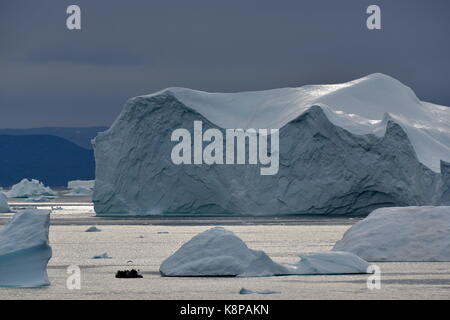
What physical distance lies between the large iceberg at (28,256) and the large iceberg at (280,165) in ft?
95.2

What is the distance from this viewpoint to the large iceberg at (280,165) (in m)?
43.6

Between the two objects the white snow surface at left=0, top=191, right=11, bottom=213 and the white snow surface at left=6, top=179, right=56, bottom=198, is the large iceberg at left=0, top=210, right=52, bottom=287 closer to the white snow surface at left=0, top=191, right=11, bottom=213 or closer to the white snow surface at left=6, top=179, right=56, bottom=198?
the white snow surface at left=0, top=191, right=11, bottom=213

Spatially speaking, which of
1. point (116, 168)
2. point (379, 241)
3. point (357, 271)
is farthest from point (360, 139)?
point (357, 271)

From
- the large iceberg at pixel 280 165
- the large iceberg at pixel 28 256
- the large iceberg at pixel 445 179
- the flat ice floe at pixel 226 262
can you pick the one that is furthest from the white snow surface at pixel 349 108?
the large iceberg at pixel 28 256

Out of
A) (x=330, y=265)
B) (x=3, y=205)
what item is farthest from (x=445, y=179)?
(x=330, y=265)

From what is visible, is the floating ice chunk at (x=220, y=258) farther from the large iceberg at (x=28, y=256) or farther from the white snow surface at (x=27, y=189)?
the white snow surface at (x=27, y=189)

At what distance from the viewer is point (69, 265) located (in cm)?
1947

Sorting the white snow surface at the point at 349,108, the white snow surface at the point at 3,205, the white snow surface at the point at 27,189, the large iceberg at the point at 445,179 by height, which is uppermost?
the white snow surface at the point at 349,108

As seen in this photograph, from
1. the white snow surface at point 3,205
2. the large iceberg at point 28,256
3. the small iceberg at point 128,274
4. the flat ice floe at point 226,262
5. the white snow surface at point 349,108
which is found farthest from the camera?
the white snow surface at point 3,205

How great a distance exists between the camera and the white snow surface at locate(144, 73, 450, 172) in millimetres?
46750

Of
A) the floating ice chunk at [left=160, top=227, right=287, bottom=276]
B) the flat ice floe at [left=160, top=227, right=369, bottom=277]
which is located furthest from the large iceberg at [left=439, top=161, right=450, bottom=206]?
the floating ice chunk at [left=160, top=227, right=287, bottom=276]

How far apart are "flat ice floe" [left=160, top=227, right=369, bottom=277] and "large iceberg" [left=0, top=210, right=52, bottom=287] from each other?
7.94ft
